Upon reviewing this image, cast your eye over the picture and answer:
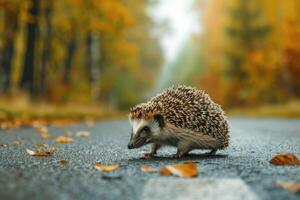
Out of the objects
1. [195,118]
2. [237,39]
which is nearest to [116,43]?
[237,39]

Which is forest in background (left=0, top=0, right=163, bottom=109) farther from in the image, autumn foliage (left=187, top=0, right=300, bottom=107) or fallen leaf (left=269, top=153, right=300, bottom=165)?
fallen leaf (left=269, top=153, right=300, bottom=165)

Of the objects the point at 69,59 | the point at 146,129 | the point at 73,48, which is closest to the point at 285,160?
the point at 146,129

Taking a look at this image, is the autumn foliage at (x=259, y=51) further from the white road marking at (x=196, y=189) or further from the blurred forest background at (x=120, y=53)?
the white road marking at (x=196, y=189)

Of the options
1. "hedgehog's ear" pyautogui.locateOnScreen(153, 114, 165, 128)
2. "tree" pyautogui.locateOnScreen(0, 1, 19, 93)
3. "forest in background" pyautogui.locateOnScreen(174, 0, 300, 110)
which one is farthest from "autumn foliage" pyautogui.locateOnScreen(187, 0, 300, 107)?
"hedgehog's ear" pyautogui.locateOnScreen(153, 114, 165, 128)

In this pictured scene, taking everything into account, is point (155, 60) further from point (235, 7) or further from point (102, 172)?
point (102, 172)

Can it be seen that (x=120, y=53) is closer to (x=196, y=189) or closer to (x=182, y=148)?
(x=182, y=148)

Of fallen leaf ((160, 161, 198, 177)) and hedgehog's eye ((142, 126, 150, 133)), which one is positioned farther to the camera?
hedgehog's eye ((142, 126, 150, 133))

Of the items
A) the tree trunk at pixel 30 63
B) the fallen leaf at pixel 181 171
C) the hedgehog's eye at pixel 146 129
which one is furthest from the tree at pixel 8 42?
the fallen leaf at pixel 181 171
